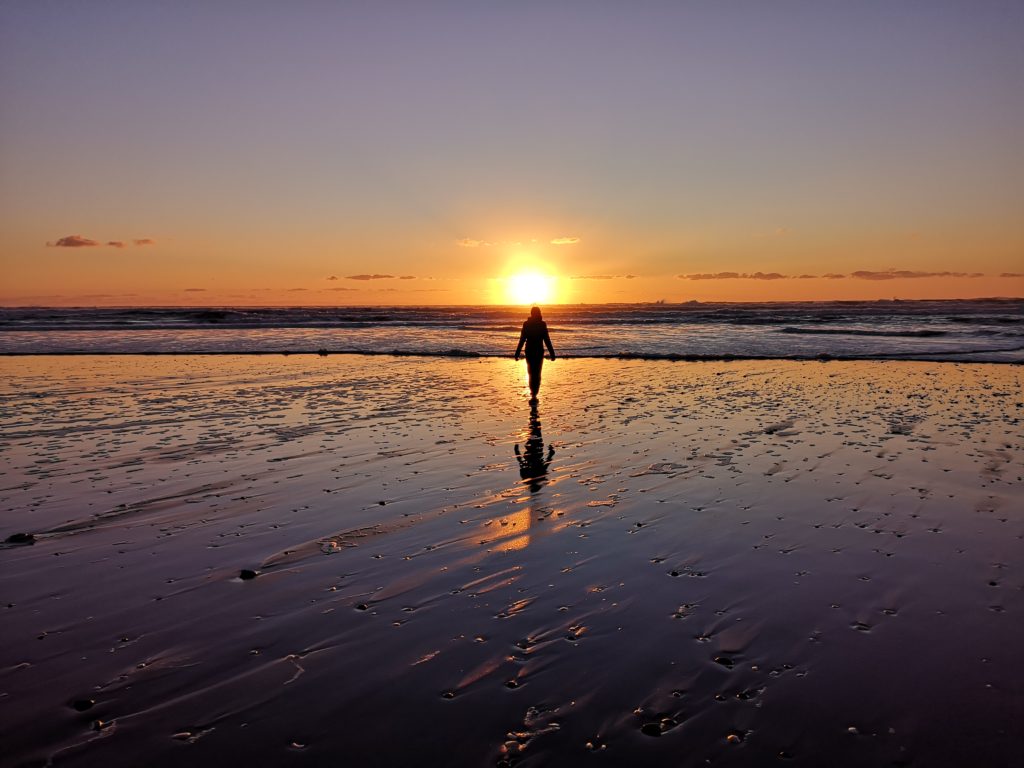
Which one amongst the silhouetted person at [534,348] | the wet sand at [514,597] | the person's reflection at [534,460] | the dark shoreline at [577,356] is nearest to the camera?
the wet sand at [514,597]

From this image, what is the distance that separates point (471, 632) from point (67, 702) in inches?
118

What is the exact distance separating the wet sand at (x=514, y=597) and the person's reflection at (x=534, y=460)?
0.25ft

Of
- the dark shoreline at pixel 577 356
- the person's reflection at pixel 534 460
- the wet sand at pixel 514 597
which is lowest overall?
the wet sand at pixel 514 597

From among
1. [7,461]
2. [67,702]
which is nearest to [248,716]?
[67,702]

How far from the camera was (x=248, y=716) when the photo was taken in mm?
4332

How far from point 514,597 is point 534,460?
5749 mm

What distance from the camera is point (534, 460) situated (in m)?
11.8

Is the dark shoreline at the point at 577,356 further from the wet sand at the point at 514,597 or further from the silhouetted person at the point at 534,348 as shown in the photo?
the wet sand at the point at 514,597

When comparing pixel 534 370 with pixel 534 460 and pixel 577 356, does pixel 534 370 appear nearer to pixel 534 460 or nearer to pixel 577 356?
pixel 534 460

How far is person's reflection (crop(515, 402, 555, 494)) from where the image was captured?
34.1 feet

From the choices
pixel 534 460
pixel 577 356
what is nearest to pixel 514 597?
pixel 534 460

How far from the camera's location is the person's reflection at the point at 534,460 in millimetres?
10387

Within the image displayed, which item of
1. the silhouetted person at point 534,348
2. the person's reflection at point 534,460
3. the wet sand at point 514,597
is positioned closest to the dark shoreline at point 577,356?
the silhouetted person at point 534,348

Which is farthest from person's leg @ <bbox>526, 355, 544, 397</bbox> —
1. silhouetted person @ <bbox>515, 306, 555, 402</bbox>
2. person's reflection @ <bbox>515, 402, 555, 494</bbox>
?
person's reflection @ <bbox>515, 402, 555, 494</bbox>
